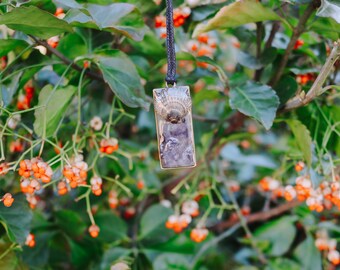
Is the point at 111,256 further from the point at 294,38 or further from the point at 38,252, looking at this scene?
the point at 294,38

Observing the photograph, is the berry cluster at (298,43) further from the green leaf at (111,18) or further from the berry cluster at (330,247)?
the berry cluster at (330,247)

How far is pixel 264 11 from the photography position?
2.70 ft

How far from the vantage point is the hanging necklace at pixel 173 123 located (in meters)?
0.73

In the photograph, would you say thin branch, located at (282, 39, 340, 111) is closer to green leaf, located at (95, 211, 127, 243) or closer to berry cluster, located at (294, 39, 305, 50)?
berry cluster, located at (294, 39, 305, 50)

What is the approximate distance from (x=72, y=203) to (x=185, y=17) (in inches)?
19.9

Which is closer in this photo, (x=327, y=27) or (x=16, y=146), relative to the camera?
(x=327, y=27)

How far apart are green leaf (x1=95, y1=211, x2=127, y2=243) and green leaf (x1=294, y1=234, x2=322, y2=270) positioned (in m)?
0.42

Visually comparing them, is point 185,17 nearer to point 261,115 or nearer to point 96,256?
point 261,115

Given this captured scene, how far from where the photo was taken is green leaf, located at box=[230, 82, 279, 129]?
796 mm

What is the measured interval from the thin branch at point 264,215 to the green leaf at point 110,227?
27cm

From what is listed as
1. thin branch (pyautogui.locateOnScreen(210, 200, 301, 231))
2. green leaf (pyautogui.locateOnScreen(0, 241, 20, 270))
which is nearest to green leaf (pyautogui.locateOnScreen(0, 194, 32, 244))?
green leaf (pyautogui.locateOnScreen(0, 241, 20, 270))

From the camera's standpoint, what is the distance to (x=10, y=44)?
81 cm

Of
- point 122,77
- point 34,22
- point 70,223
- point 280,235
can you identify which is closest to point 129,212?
point 70,223

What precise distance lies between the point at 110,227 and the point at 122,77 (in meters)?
0.46
